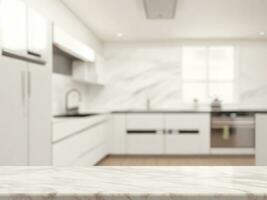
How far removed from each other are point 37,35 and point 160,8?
178 cm

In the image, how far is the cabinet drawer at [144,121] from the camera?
19.2ft

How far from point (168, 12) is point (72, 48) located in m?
1.33

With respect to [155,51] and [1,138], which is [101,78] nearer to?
[155,51]

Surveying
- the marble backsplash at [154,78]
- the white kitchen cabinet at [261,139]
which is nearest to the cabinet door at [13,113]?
the white kitchen cabinet at [261,139]

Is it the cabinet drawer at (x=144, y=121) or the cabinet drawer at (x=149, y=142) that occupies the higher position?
the cabinet drawer at (x=144, y=121)

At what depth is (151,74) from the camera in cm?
650

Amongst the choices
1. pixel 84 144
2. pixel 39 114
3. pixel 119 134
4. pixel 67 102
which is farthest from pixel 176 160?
pixel 39 114

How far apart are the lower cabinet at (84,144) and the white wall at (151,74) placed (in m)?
0.86

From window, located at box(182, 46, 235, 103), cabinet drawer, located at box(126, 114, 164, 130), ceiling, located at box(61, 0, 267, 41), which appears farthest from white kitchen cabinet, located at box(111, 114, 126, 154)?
ceiling, located at box(61, 0, 267, 41)

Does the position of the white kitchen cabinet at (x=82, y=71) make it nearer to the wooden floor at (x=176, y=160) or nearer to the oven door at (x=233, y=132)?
the wooden floor at (x=176, y=160)

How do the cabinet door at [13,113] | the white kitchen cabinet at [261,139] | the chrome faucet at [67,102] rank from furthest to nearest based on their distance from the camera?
the chrome faucet at [67,102], the white kitchen cabinet at [261,139], the cabinet door at [13,113]

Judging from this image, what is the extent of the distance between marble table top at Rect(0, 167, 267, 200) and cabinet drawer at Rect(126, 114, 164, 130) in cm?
471

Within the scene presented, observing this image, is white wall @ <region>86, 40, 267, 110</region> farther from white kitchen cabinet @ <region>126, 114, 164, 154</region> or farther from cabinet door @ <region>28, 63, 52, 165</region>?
cabinet door @ <region>28, 63, 52, 165</region>

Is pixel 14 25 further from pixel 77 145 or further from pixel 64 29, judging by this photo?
pixel 77 145
